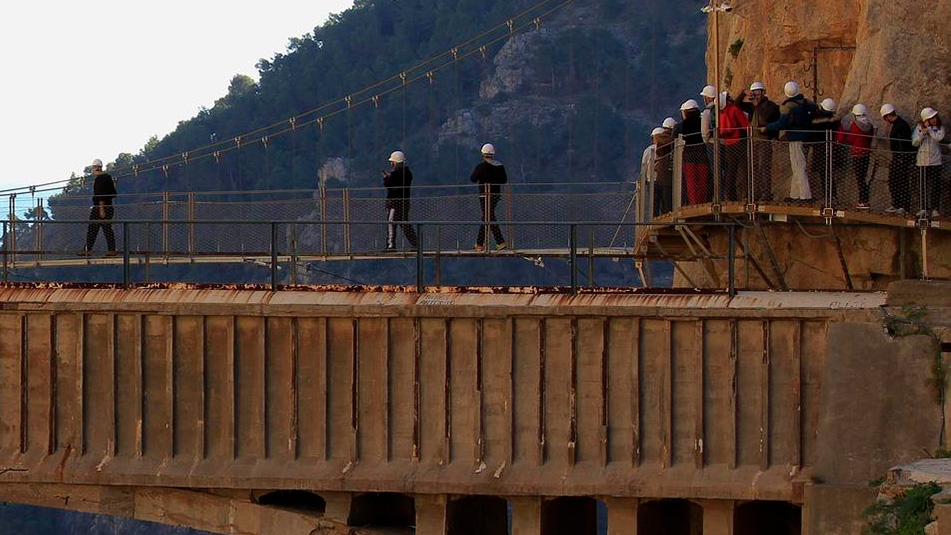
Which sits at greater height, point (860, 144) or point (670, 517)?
point (860, 144)

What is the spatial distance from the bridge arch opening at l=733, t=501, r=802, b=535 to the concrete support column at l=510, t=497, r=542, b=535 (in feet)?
8.49

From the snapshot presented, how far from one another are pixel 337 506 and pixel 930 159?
9.40 m

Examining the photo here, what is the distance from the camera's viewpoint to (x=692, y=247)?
119 ft

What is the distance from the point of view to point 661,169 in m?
35.4

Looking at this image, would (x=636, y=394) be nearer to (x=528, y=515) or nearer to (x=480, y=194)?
(x=528, y=515)

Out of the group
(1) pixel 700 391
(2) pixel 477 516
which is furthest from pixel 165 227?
(1) pixel 700 391

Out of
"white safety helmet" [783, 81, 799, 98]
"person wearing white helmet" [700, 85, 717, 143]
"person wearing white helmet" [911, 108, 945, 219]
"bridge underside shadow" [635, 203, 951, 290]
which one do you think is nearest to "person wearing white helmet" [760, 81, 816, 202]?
"white safety helmet" [783, 81, 799, 98]

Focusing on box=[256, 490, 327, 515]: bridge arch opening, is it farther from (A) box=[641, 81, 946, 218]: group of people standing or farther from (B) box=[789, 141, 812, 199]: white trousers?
(B) box=[789, 141, 812, 199]: white trousers

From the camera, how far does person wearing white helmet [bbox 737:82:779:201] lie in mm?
32531

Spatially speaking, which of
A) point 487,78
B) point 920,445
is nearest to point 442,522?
point 920,445

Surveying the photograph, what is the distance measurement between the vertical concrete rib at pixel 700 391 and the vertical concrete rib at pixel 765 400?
731 millimetres

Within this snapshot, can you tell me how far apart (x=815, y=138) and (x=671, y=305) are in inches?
202

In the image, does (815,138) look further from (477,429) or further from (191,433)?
(191,433)

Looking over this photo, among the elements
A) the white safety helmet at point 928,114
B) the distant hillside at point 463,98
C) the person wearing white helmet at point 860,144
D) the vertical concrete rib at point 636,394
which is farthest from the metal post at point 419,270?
the distant hillside at point 463,98
